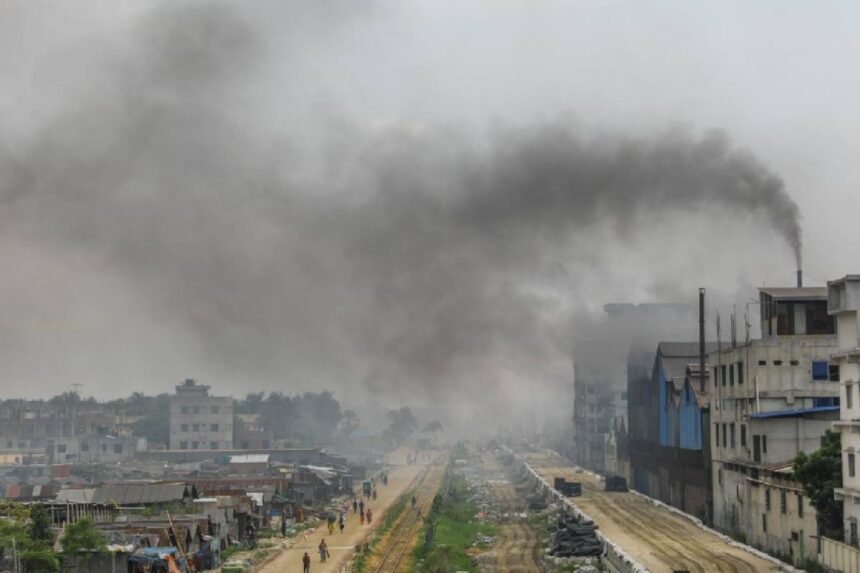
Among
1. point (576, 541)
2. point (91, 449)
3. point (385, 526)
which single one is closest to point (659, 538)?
point (576, 541)

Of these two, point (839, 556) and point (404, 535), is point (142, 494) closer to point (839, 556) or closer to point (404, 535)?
point (404, 535)

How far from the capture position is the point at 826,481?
4766 cm

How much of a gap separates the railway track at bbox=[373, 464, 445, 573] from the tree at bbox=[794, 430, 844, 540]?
65.2 ft

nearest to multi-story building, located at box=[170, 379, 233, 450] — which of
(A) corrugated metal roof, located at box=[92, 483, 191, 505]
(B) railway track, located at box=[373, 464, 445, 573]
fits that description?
(B) railway track, located at box=[373, 464, 445, 573]

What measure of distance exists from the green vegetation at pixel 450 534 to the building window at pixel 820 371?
19.0 m

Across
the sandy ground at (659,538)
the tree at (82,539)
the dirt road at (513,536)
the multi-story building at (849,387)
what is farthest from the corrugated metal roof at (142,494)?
the multi-story building at (849,387)

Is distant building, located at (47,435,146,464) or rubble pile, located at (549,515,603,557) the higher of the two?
distant building, located at (47,435,146,464)

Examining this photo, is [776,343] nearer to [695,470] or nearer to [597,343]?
[695,470]

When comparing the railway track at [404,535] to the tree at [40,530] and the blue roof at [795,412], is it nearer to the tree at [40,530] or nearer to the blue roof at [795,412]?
the tree at [40,530]

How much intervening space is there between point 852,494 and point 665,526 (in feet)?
79.3

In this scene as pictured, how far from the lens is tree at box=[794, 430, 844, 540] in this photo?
47312 millimetres

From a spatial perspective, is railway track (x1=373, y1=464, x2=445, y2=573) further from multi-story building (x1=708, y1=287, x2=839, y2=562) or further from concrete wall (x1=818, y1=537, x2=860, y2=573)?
concrete wall (x1=818, y1=537, x2=860, y2=573)

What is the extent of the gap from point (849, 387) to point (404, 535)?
38.6 meters

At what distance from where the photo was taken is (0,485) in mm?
107062
